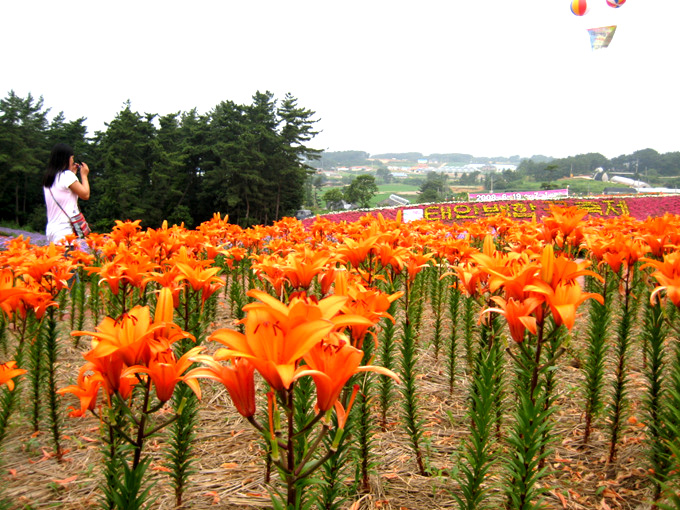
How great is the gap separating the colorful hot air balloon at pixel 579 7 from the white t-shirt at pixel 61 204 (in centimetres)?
1753

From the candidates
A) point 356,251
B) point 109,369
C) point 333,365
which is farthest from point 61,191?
point 333,365

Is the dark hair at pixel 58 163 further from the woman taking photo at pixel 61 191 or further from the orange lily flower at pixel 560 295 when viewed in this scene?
the orange lily flower at pixel 560 295

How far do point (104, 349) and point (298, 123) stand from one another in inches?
1537

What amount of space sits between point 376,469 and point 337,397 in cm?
184

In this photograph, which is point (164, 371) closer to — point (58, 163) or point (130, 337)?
point (130, 337)

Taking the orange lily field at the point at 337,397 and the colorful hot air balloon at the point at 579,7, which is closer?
the orange lily field at the point at 337,397

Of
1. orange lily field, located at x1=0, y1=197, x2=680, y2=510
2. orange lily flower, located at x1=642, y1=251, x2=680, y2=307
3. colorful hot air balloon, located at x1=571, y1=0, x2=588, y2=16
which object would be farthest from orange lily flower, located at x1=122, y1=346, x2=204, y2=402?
colorful hot air balloon, located at x1=571, y1=0, x2=588, y2=16

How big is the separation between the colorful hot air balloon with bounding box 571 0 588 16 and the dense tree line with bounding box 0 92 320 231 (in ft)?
80.5

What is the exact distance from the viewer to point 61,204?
18.8 feet

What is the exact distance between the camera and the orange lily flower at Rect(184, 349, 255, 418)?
1066mm

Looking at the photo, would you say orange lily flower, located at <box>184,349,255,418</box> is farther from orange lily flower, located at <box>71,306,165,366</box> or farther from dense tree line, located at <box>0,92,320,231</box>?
dense tree line, located at <box>0,92,320,231</box>

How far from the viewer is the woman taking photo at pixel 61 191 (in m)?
5.68

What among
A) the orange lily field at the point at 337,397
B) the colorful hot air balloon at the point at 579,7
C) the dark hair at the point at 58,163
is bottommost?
the orange lily field at the point at 337,397

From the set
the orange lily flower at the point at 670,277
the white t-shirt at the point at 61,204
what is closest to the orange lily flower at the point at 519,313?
the orange lily flower at the point at 670,277
